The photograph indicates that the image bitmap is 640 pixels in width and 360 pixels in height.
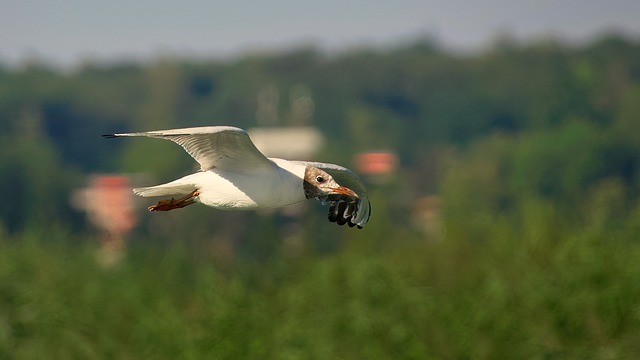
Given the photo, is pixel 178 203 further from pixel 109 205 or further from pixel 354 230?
pixel 109 205

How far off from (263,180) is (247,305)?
28.4 metres

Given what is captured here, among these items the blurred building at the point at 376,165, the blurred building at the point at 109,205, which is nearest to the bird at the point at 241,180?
the blurred building at the point at 109,205

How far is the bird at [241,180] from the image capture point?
58.3 ft

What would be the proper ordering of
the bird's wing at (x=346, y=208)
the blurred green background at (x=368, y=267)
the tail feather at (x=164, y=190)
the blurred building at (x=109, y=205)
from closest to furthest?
the tail feather at (x=164, y=190)
the bird's wing at (x=346, y=208)
the blurred green background at (x=368, y=267)
the blurred building at (x=109, y=205)

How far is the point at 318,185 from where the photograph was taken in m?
18.1

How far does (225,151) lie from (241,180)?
0.35 metres

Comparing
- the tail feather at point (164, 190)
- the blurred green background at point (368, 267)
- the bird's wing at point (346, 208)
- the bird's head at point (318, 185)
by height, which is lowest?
the blurred green background at point (368, 267)

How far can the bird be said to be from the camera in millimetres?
17766

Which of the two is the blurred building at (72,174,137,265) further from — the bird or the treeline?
the bird

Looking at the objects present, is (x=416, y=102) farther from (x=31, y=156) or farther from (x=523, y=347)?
(x=523, y=347)

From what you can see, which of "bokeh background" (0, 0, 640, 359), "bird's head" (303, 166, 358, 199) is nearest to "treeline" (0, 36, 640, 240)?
"bokeh background" (0, 0, 640, 359)

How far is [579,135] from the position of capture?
13350 cm

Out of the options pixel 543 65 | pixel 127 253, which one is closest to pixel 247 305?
pixel 127 253

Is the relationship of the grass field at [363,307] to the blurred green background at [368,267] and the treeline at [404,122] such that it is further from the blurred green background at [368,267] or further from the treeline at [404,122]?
the treeline at [404,122]
